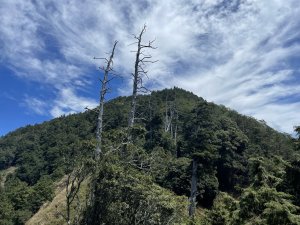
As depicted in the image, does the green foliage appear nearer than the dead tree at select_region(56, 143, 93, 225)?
No

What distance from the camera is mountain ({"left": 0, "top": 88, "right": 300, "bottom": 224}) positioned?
1488 centimetres

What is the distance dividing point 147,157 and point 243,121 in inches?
2155

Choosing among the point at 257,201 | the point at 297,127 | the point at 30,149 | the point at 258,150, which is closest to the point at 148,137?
the point at 258,150

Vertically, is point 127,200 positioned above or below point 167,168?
below

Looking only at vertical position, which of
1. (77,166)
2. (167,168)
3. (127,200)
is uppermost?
(167,168)

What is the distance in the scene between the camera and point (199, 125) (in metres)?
53.9

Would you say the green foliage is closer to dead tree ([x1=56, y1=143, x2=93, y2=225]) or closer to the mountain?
the mountain

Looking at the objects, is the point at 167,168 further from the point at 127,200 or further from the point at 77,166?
the point at 77,166

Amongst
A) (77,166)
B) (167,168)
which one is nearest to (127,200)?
(77,166)

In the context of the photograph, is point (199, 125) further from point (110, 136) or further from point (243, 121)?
point (110, 136)

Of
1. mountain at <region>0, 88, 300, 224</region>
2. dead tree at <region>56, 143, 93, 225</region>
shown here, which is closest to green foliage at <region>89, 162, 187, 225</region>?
mountain at <region>0, 88, 300, 224</region>

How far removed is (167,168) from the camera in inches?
847

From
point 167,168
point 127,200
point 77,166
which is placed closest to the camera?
point 77,166

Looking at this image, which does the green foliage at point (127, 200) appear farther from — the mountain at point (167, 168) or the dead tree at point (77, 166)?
the dead tree at point (77, 166)
